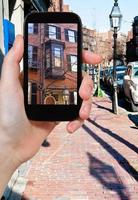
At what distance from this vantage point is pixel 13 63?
2.29 m

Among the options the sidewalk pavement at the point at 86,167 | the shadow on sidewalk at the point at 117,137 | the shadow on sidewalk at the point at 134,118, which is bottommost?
the shadow on sidewalk at the point at 134,118

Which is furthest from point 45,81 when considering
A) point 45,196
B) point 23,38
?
point 45,196

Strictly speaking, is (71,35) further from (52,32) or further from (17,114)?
(17,114)

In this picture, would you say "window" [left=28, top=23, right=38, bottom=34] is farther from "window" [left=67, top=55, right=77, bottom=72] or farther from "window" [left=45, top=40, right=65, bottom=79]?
"window" [left=67, top=55, right=77, bottom=72]

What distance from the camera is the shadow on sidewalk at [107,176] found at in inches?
279

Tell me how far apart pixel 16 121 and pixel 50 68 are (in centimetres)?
31

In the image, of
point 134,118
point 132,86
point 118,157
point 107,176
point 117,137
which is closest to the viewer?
point 107,176

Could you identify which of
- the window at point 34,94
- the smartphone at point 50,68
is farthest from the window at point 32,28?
the window at point 34,94

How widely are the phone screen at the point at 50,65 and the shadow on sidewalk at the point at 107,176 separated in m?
4.69

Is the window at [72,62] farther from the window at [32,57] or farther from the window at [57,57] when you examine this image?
the window at [32,57]

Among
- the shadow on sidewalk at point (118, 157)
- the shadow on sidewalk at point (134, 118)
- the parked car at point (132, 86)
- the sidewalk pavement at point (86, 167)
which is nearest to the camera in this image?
the sidewalk pavement at point (86, 167)

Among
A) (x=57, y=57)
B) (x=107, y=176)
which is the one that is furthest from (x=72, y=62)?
(x=107, y=176)

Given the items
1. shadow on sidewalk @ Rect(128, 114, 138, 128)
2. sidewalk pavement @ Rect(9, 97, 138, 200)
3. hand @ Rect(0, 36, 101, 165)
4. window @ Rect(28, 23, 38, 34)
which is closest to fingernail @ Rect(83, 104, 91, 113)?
hand @ Rect(0, 36, 101, 165)

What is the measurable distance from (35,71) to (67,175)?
5.89m
